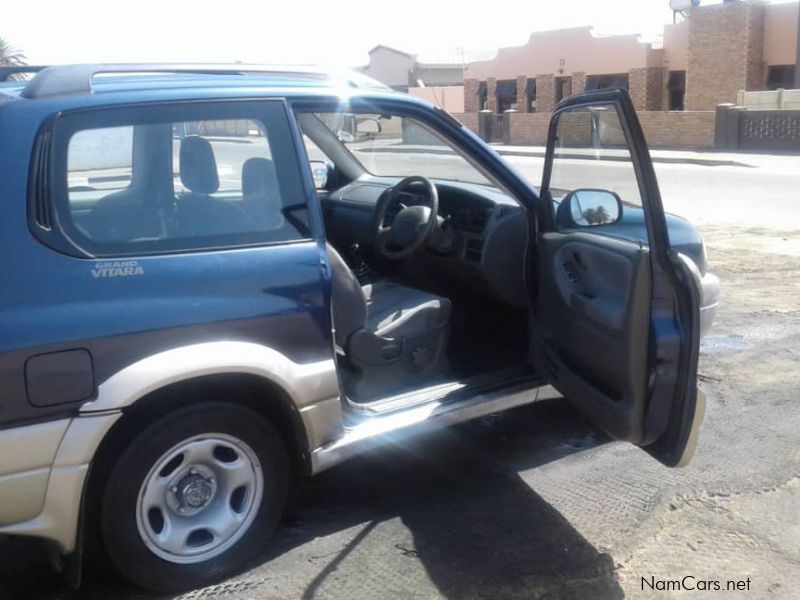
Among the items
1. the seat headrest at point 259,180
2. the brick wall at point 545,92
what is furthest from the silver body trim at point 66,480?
the brick wall at point 545,92

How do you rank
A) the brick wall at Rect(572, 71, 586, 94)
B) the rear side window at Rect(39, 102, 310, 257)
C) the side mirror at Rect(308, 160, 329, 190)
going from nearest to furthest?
the rear side window at Rect(39, 102, 310, 257), the side mirror at Rect(308, 160, 329, 190), the brick wall at Rect(572, 71, 586, 94)

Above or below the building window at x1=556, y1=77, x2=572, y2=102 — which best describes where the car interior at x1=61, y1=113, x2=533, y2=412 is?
below

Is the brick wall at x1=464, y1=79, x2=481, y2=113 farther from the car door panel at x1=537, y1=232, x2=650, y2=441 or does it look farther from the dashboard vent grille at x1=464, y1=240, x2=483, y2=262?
the car door panel at x1=537, y1=232, x2=650, y2=441

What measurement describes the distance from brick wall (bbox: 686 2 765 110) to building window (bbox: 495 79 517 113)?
29.9ft

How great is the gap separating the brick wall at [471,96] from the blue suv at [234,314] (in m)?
37.9

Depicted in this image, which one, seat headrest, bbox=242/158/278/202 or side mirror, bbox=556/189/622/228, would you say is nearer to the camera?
seat headrest, bbox=242/158/278/202

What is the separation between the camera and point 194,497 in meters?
3.22

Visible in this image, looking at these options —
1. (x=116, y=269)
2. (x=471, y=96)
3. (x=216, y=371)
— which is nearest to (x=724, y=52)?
(x=471, y=96)

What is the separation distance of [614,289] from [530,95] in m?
36.1

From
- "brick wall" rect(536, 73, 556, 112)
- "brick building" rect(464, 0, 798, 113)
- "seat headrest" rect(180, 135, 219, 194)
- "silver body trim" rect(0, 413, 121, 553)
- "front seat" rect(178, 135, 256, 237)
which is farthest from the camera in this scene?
"brick wall" rect(536, 73, 556, 112)

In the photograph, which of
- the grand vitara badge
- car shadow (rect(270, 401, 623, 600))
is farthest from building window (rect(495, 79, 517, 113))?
the grand vitara badge

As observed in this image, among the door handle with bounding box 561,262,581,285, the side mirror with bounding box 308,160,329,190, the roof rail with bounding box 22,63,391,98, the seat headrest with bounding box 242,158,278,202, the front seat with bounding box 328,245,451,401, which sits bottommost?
the front seat with bounding box 328,245,451,401

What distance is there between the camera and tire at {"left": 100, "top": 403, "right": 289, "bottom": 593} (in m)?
3.04

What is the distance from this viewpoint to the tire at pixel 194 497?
120 inches
